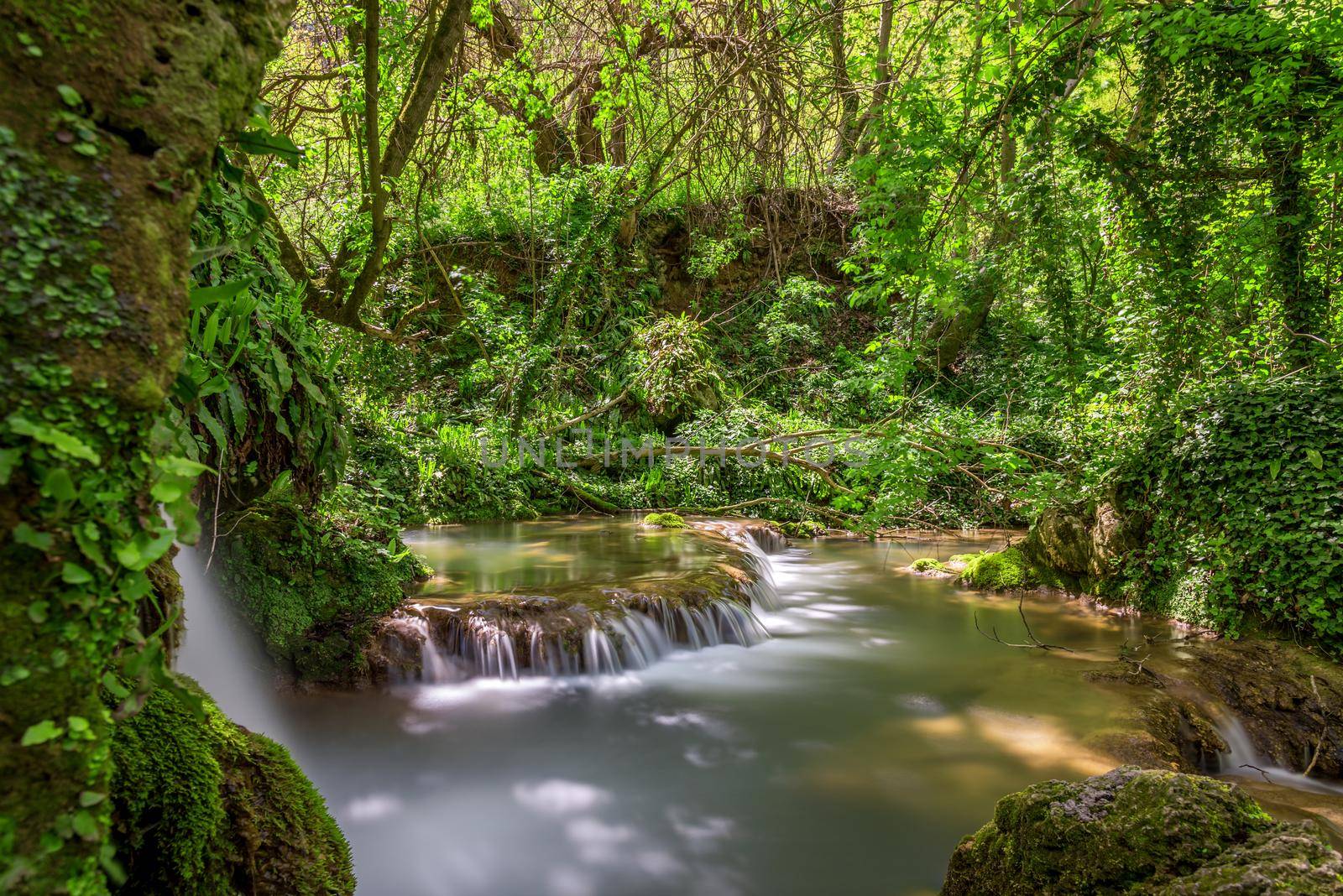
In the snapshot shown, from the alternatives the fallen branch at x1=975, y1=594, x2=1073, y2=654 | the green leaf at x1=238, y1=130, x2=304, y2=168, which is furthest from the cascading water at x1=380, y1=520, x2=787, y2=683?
the green leaf at x1=238, y1=130, x2=304, y2=168

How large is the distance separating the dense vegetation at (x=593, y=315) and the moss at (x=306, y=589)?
1.1 inches

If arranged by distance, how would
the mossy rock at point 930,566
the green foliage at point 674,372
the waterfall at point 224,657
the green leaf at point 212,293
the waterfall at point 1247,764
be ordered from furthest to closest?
the green foliage at point 674,372 < the mossy rock at point 930,566 < the waterfall at point 1247,764 < the waterfall at point 224,657 < the green leaf at point 212,293

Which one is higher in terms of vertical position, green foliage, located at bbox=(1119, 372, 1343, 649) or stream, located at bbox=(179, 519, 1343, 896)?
green foliage, located at bbox=(1119, 372, 1343, 649)

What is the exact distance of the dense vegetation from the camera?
0.91 meters

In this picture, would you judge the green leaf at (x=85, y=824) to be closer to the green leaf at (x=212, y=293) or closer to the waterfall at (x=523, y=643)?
the green leaf at (x=212, y=293)

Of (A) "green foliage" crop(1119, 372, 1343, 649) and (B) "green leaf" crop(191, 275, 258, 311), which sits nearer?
(B) "green leaf" crop(191, 275, 258, 311)

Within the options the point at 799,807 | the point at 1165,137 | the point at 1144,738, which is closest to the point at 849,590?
the point at 1144,738

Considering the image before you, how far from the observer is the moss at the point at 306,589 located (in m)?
4.19

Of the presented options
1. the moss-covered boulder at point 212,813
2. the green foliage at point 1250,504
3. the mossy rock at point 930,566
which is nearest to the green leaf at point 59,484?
the moss-covered boulder at point 212,813

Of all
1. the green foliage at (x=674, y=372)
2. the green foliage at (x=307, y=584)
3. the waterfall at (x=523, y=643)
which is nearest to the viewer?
the green foliage at (x=307, y=584)

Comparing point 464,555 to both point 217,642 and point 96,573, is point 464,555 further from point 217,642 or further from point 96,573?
point 96,573

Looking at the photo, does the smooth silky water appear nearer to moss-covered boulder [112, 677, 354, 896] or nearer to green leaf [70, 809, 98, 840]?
moss-covered boulder [112, 677, 354, 896]

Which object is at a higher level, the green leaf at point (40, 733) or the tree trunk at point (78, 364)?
the tree trunk at point (78, 364)

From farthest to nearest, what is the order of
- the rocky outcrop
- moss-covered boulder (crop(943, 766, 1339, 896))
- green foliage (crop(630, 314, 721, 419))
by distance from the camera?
green foliage (crop(630, 314, 721, 419))
the rocky outcrop
moss-covered boulder (crop(943, 766, 1339, 896))
